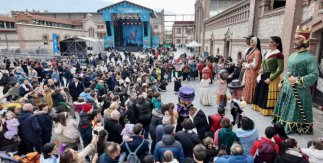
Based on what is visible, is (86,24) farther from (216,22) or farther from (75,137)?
(75,137)

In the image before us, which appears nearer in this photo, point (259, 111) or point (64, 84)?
point (259, 111)

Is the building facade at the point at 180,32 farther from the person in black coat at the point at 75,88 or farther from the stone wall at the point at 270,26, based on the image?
the person in black coat at the point at 75,88

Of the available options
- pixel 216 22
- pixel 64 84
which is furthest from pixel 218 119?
pixel 216 22

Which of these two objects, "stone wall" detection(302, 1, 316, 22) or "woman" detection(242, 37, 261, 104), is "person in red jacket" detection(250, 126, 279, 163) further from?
"stone wall" detection(302, 1, 316, 22)

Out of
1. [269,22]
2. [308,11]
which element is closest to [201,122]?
[308,11]

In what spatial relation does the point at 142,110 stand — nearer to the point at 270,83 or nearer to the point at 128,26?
the point at 270,83

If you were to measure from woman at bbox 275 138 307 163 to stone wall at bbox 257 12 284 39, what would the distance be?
6.82 m

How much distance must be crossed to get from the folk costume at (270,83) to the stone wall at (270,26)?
307cm

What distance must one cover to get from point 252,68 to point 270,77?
0.97 m

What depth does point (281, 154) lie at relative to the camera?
3.12 metres

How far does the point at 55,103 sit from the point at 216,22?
17451mm

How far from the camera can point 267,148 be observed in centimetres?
337

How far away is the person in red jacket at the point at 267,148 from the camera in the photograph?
3363 millimetres

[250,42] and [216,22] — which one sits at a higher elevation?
[216,22]
